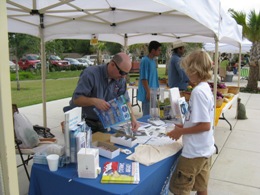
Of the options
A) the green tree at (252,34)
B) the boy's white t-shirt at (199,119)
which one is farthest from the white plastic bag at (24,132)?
the green tree at (252,34)

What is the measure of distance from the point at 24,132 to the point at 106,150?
1085 mm

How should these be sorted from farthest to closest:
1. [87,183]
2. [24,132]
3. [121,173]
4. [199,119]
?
[24,132]
[199,119]
[121,173]
[87,183]

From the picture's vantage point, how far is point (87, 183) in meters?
1.65

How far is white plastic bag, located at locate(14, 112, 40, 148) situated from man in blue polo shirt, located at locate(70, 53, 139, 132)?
20.9 inches

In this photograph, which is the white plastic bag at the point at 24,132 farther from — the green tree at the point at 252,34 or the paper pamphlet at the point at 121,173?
the green tree at the point at 252,34

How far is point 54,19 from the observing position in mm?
4672

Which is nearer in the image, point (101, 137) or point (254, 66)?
point (101, 137)

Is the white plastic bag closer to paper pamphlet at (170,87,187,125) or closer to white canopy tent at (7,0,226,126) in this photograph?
paper pamphlet at (170,87,187,125)

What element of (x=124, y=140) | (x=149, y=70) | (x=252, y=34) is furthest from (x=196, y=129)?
(x=252, y=34)

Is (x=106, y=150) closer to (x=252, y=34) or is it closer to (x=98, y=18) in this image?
(x=98, y=18)

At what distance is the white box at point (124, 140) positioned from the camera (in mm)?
2324

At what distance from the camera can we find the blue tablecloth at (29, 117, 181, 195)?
162 centimetres

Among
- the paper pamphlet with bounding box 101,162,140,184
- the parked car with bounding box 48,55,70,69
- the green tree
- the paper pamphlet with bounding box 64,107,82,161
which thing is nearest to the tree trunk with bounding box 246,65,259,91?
the green tree

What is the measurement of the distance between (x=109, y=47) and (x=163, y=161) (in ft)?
151
